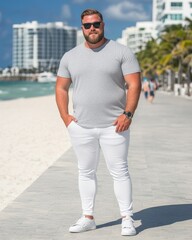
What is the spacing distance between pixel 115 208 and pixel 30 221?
3.42ft

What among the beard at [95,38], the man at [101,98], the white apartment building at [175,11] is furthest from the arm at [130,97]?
the white apartment building at [175,11]

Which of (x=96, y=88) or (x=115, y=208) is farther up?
(x=96, y=88)

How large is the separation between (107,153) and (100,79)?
634 millimetres

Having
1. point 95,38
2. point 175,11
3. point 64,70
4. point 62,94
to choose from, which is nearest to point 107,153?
point 62,94

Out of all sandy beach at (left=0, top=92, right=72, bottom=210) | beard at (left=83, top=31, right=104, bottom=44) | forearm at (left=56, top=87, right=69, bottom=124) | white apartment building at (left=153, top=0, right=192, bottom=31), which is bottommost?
sandy beach at (left=0, top=92, right=72, bottom=210)

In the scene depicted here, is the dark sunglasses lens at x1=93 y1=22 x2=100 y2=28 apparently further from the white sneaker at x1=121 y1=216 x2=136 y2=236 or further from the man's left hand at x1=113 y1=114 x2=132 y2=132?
the white sneaker at x1=121 y1=216 x2=136 y2=236

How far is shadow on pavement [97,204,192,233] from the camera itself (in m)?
6.14

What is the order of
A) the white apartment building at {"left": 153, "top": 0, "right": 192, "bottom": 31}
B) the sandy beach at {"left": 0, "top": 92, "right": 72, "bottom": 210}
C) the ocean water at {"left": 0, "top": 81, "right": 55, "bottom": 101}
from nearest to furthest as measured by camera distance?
the sandy beach at {"left": 0, "top": 92, "right": 72, "bottom": 210} → the ocean water at {"left": 0, "top": 81, "right": 55, "bottom": 101} → the white apartment building at {"left": 153, "top": 0, "right": 192, "bottom": 31}

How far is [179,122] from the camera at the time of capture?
846 inches

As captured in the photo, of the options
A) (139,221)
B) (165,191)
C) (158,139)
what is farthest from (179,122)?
(139,221)

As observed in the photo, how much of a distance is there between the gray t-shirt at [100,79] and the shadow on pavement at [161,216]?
3.58 feet

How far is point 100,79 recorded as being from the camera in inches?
218

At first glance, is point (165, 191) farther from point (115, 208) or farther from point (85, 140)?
point (85, 140)

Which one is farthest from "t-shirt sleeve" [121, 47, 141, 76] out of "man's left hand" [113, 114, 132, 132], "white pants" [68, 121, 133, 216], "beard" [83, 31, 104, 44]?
"white pants" [68, 121, 133, 216]
